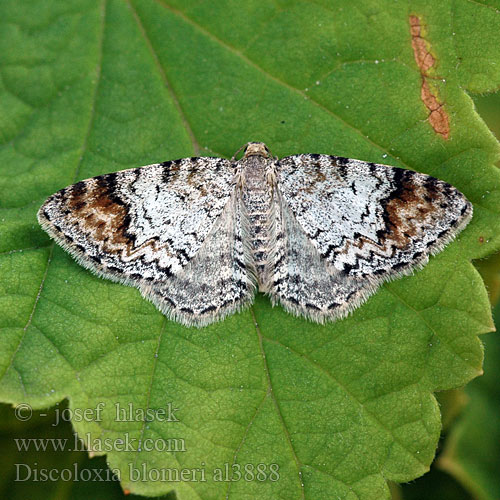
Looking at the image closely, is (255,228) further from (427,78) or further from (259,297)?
(427,78)

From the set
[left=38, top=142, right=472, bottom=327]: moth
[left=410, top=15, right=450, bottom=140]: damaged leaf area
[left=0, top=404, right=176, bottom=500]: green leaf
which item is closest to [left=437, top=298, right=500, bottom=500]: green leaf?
[left=38, top=142, right=472, bottom=327]: moth

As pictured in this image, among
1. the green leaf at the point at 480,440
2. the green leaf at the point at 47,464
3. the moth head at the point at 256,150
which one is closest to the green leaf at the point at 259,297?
the moth head at the point at 256,150

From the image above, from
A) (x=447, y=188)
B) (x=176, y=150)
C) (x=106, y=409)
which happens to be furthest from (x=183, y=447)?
(x=447, y=188)

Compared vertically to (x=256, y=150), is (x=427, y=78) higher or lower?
higher

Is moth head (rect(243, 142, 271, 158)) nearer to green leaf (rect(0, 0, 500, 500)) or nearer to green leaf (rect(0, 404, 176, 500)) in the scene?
green leaf (rect(0, 0, 500, 500))

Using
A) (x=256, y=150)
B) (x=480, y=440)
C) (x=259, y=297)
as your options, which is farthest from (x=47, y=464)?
(x=480, y=440)

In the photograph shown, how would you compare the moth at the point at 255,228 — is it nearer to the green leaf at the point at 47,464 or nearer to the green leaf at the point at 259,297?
the green leaf at the point at 259,297

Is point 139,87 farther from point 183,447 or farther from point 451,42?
point 183,447
